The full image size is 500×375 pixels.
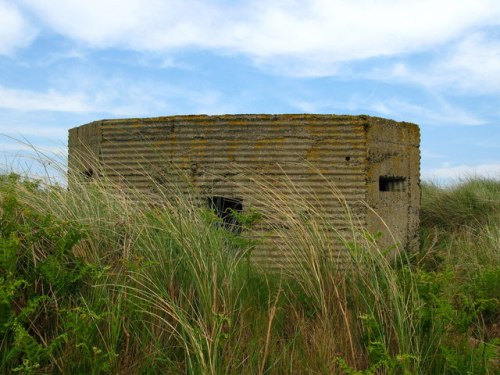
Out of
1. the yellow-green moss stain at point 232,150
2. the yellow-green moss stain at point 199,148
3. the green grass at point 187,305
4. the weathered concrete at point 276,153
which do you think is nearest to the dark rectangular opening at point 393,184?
the weathered concrete at point 276,153

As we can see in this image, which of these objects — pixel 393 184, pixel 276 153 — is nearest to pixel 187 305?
pixel 276 153

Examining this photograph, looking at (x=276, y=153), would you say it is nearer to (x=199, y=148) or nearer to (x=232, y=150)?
(x=232, y=150)

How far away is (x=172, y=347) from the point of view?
3.13 m

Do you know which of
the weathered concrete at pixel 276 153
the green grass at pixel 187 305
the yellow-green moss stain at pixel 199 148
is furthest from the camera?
the yellow-green moss stain at pixel 199 148

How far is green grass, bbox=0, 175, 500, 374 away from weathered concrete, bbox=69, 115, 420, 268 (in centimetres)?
238

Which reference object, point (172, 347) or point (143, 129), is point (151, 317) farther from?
point (143, 129)

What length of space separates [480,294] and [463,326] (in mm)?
1267

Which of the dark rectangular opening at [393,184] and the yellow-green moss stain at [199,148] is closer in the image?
the yellow-green moss stain at [199,148]

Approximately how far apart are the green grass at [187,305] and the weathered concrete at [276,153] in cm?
238

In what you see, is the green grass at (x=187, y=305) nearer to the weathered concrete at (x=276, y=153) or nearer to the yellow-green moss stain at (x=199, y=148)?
the weathered concrete at (x=276, y=153)

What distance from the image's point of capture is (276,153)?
633 cm

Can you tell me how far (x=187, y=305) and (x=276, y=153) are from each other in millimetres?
3328

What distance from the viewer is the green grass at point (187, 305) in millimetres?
2936

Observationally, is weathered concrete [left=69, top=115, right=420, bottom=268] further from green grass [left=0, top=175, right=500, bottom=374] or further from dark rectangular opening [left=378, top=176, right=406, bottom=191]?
green grass [left=0, top=175, right=500, bottom=374]
